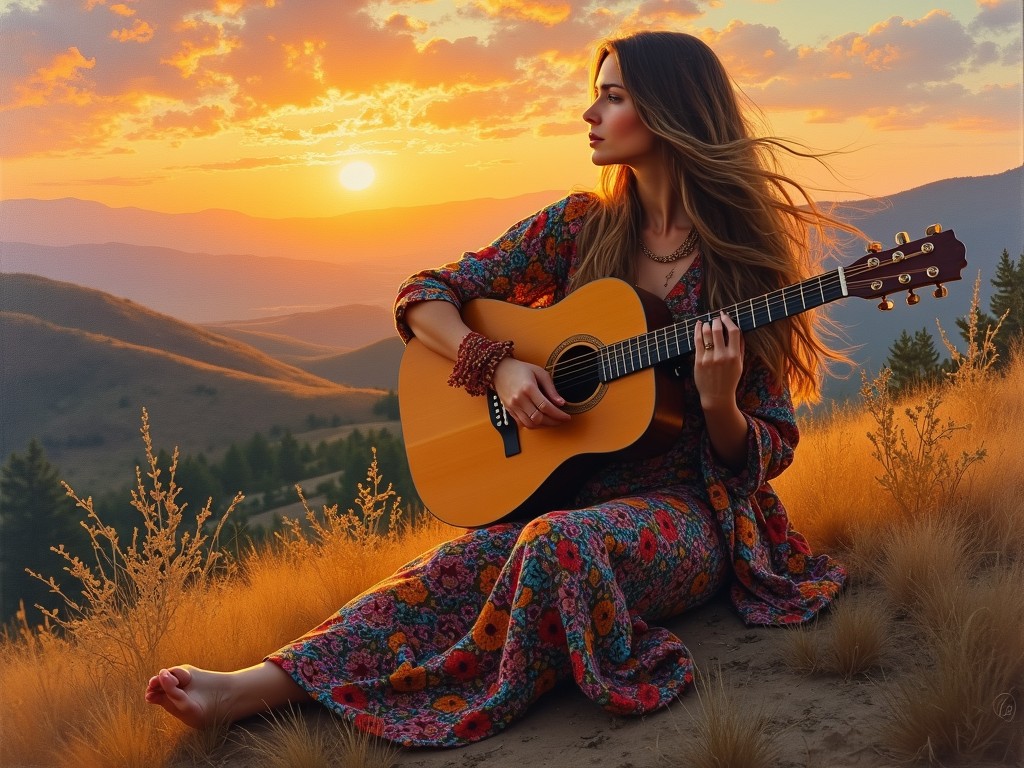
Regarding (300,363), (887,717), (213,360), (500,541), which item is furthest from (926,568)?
(300,363)

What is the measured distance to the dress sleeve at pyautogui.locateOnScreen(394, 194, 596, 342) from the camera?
368 cm

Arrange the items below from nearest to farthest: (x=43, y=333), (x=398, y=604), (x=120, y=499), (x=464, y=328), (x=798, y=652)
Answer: (x=798, y=652) < (x=398, y=604) < (x=464, y=328) < (x=120, y=499) < (x=43, y=333)

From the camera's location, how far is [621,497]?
3.19 m

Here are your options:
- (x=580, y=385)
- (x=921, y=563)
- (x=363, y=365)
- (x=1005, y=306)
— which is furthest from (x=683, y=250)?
(x=363, y=365)

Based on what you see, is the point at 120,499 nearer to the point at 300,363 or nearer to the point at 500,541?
the point at 300,363

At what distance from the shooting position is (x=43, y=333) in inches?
2402

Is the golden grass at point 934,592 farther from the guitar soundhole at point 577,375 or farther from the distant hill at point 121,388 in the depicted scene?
the distant hill at point 121,388

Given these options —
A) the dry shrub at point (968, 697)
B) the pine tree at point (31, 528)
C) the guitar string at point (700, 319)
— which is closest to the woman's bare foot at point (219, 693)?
the guitar string at point (700, 319)

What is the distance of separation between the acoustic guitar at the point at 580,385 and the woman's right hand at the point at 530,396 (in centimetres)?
5

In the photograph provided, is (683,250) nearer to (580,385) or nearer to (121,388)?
(580,385)

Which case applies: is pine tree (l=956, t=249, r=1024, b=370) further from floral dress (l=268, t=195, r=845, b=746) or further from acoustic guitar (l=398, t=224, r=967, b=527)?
acoustic guitar (l=398, t=224, r=967, b=527)

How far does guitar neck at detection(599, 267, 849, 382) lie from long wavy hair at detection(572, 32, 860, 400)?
28 cm

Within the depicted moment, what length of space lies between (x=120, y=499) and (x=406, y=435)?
44323 millimetres

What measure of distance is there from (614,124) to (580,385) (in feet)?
2.94
